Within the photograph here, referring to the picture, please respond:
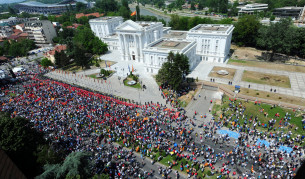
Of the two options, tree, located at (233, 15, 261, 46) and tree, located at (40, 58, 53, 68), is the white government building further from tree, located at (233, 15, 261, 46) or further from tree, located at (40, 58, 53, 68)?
tree, located at (40, 58, 53, 68)

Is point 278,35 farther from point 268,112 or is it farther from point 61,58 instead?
point 61,58

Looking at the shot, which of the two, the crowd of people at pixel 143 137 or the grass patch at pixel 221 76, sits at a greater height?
the grass patch at pixel 221 76

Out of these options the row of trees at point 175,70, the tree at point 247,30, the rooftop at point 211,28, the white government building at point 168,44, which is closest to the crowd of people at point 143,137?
the row of trees at point 175,70

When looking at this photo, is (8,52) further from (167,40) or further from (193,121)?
(193,121)

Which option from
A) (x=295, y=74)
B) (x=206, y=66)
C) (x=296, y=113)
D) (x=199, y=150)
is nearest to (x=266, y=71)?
(x=295, y=74)

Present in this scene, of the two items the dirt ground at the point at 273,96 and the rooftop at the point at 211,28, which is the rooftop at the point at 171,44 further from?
the dirt ground at the point at 273,96

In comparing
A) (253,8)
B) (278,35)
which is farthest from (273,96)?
(253,8)
